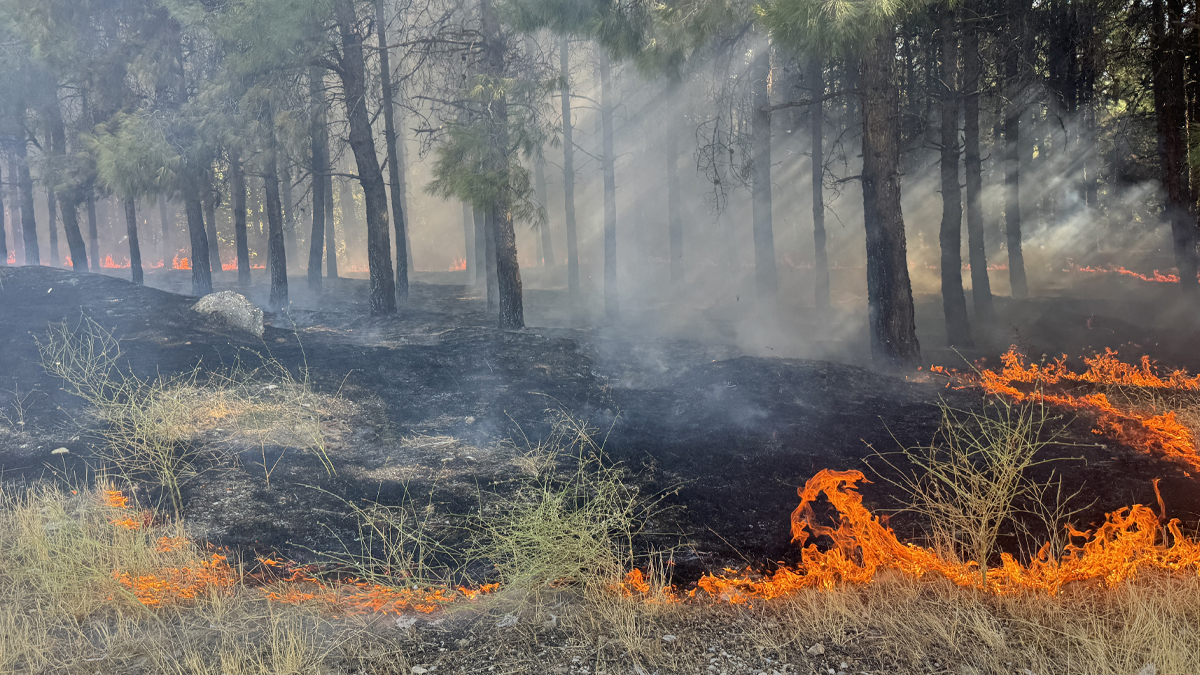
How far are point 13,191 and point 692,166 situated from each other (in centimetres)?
2941

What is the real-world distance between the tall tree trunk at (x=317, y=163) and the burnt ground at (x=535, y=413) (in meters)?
4.80

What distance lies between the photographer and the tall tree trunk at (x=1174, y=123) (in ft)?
39.5

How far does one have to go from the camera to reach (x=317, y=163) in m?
18.1

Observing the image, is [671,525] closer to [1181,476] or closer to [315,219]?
[1181,476]

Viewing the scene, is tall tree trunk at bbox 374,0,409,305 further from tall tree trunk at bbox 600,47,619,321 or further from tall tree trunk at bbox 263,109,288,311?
tall tree trunk at bbox 600,47,619,321

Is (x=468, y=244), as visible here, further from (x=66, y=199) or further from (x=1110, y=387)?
(x=1110, y=387)

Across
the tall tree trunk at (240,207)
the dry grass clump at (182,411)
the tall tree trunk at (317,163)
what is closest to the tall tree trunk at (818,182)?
the tall tree trunk at (317,163)

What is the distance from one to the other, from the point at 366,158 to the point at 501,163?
4.72 metres

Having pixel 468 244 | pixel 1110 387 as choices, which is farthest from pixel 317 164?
pixel 1110 387

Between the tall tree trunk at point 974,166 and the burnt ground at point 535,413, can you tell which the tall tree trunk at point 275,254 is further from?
the tall tree trunk at point 974,166

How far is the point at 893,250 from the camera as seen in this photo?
9.33 m

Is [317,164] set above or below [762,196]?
above

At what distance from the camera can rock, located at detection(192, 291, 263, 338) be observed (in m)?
11.9

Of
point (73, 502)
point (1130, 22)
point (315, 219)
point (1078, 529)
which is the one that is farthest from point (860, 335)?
point (315, 219)
